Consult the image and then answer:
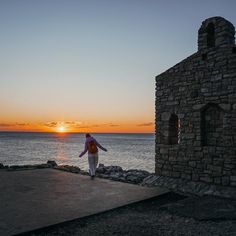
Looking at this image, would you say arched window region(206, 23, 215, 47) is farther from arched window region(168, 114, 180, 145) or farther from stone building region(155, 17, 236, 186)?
arched window region(168, 114, 180, 145)

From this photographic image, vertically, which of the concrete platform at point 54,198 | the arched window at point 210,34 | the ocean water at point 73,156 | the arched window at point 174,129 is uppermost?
the arched window at point 210,34

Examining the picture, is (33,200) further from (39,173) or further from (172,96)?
(172,96)

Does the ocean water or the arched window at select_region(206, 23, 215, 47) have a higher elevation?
the arched window at select_region(206, 23, 215, 47)

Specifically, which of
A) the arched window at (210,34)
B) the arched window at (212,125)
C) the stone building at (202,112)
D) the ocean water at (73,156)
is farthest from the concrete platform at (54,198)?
the ocean water at (73,156)

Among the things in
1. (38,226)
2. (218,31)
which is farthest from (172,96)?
(38,226)

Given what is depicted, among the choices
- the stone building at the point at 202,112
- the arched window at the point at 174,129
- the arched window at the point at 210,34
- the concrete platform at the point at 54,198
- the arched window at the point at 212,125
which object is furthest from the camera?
the arched window at the point at 174,129

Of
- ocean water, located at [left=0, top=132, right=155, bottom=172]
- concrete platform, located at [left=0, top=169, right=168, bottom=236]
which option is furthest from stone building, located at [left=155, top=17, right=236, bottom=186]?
ocean water, located at [left=0, top=132, right=155, bottom=172]

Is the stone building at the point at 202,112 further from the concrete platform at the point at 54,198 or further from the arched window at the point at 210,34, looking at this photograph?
the concrete platform at the point at 54,198

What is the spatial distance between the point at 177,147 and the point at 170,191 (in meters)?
1.82

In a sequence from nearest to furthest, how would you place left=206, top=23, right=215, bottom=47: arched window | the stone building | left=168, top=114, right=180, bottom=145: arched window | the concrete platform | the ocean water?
the concrete platform, the stone building, left=206, top=23, right=215, bottom=47: arched window, left=168, top=114, right=180, bottom=145: arched window, the ocean water

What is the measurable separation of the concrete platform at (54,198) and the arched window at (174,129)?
2.34 metres

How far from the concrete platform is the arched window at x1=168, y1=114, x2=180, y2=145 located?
234 centimetres

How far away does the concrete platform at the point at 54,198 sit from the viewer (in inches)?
226

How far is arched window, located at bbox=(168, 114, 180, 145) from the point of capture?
10.5m
